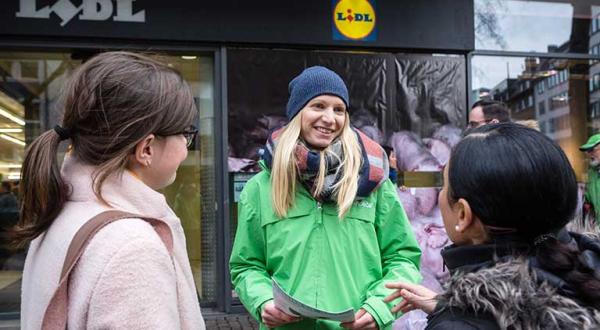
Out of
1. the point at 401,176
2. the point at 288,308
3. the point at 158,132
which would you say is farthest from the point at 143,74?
the point at 401,176

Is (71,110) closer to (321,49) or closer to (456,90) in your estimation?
(321,49)

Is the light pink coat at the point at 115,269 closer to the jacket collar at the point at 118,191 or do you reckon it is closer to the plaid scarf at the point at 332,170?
the jacket collar at the point at 118,191

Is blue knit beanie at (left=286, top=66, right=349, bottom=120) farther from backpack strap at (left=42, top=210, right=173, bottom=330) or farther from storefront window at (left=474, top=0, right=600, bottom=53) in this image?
storefront window at (left=474, top=0, right=600, bottom=53)

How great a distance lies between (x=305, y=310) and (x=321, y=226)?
50 centimetres

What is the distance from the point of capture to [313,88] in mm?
2596

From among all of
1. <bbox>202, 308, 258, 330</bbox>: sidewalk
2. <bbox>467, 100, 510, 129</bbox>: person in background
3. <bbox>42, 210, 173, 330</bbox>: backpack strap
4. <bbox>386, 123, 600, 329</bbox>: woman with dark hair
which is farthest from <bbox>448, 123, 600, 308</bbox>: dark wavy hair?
<bbox>202, 308, 258, 330</bbox>: sidewalk

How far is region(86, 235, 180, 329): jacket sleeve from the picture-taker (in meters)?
1.19

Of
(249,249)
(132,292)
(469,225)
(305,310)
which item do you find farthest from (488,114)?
(132,292)

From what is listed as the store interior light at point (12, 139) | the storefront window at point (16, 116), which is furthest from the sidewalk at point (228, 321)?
the store interior light at point (12, 139)

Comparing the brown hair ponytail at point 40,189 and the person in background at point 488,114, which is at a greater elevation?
the person in background at point 488,114

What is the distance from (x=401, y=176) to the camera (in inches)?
259

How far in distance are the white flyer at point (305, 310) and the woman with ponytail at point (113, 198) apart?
600 millimetres

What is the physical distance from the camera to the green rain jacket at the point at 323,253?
2.33 meters

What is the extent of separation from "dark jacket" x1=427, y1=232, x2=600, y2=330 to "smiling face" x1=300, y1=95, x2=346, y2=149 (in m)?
1.26
